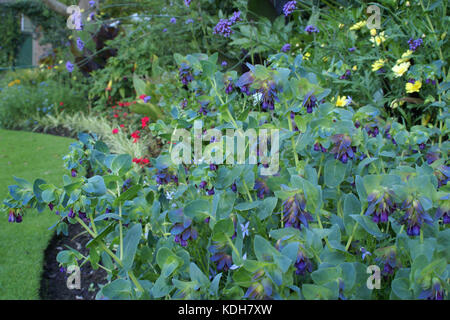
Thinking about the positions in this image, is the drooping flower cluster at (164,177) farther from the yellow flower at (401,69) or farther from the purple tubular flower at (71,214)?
the yellow flower at (401,69)

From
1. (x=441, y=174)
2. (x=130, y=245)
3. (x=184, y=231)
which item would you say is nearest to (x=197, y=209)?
(x=184, y=231)

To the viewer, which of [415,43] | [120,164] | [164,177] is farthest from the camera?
[415,43]

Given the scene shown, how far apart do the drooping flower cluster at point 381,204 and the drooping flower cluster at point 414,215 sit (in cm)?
3

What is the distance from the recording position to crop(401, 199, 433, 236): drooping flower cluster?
781mm

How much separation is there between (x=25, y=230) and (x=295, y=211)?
2729 mm

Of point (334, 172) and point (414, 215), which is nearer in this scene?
point (414, 215)

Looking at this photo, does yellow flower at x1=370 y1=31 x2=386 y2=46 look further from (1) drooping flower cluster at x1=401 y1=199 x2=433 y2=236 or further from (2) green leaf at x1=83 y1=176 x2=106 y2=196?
(2) green leaf at x1=83 y1=176 x2=106 y2=196

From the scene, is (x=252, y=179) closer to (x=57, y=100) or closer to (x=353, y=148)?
(x=353, y=148)

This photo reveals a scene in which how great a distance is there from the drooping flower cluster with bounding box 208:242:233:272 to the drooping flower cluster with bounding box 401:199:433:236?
1.29ft

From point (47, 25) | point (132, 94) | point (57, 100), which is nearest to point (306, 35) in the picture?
point (132, 94)

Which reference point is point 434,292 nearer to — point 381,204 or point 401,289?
point 401,289

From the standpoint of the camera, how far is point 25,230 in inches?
119

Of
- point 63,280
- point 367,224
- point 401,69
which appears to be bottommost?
point 63,280

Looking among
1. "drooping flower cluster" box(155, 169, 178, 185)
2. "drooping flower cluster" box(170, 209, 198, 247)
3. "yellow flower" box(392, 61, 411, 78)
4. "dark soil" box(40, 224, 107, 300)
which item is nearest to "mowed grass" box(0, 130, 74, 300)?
"dark soil" box(40, 224, 107, 300)
